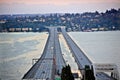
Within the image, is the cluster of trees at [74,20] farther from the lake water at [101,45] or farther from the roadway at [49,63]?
the roadway at [49,63]

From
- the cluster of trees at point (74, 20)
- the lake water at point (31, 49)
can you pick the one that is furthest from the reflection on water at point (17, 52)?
the cluster of trees at point (74, 20)

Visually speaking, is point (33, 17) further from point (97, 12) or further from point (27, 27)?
point (97, 12)

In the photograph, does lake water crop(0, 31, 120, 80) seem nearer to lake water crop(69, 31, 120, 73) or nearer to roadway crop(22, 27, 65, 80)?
lake water crop(69, 31, 120, 73)

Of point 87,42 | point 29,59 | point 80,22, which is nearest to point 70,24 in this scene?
point 80,22

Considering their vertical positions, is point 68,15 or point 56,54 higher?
point 68,15

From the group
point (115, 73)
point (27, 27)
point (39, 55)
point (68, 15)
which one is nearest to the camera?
point (115, 73)

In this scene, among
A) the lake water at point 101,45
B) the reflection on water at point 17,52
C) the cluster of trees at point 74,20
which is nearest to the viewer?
the cluster of trees at point 74,20
